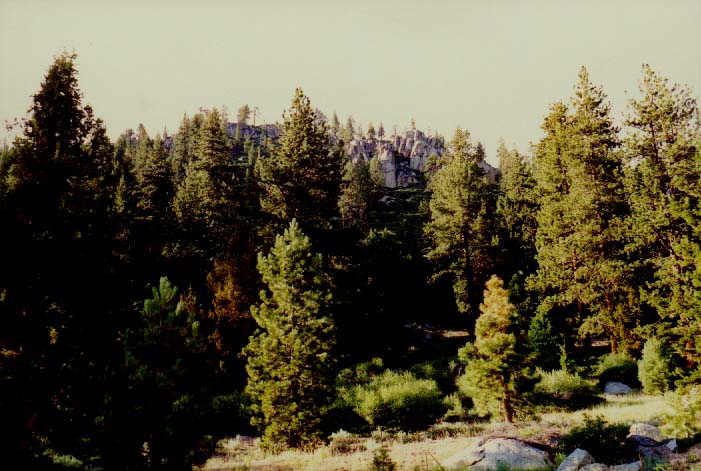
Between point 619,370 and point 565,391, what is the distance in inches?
203

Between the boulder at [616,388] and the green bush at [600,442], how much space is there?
11.8 metres

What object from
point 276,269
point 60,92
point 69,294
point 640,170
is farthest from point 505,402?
point 60,92

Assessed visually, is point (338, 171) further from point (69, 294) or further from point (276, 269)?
point (69, 294)

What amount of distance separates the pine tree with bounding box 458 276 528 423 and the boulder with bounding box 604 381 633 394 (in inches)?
410

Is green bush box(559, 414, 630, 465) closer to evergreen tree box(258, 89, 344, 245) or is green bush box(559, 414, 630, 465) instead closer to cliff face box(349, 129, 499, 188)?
evergreen tree box(258, 89, 344, 245)

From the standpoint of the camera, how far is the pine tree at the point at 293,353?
50.3ft

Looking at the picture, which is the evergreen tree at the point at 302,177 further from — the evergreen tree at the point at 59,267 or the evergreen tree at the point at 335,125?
the evergreen tree at the point at 335,125

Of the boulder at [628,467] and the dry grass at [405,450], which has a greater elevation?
the boulder at [628,467]

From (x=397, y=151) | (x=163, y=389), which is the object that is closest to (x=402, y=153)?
(x=397, y=151)

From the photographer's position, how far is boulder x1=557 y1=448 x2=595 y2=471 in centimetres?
1056

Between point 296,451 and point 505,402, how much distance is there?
8452mm

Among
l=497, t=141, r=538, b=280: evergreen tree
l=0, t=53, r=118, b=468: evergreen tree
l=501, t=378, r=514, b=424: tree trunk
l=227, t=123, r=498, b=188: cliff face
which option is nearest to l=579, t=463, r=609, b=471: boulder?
l=501, t=378, r=514, b=424: tree trunk

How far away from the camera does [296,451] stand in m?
15.1

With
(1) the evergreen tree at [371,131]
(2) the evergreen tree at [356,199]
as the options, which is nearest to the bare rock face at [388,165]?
(1) the evergreen tree at [371,131]
